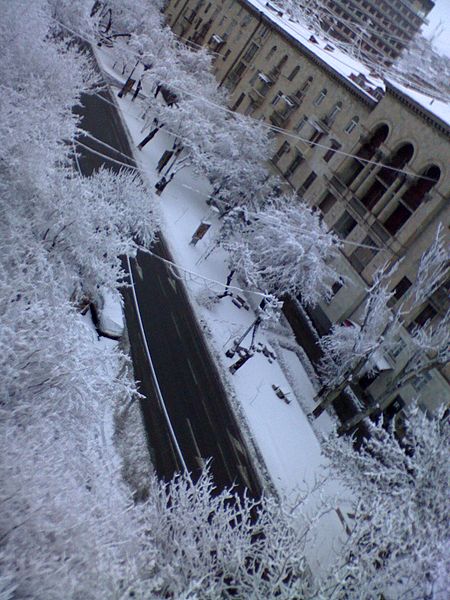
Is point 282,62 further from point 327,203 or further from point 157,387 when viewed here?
point 157,387

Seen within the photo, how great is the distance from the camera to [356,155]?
3809 cm

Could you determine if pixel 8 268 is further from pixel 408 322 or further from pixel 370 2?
pixel 370 2

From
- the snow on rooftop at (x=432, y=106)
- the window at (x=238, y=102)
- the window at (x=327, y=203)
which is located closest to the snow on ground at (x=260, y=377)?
the window at (x=327, y=203)

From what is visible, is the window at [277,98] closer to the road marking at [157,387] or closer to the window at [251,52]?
the window at [251,52]

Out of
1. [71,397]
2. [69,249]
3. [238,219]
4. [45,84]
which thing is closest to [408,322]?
[238,219]

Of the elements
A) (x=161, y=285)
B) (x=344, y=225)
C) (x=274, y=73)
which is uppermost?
(x=274, y=73)

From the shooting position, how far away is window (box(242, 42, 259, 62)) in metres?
53.6

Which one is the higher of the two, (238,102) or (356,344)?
(238,102)

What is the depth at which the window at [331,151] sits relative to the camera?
39.8 metres

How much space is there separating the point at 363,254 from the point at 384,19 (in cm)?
11140

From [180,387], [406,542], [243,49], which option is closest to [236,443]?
[180,387]

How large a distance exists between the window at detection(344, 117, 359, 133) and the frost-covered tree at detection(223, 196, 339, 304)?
10.4 meters

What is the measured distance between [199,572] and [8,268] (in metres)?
12.6

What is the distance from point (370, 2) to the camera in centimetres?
11456
